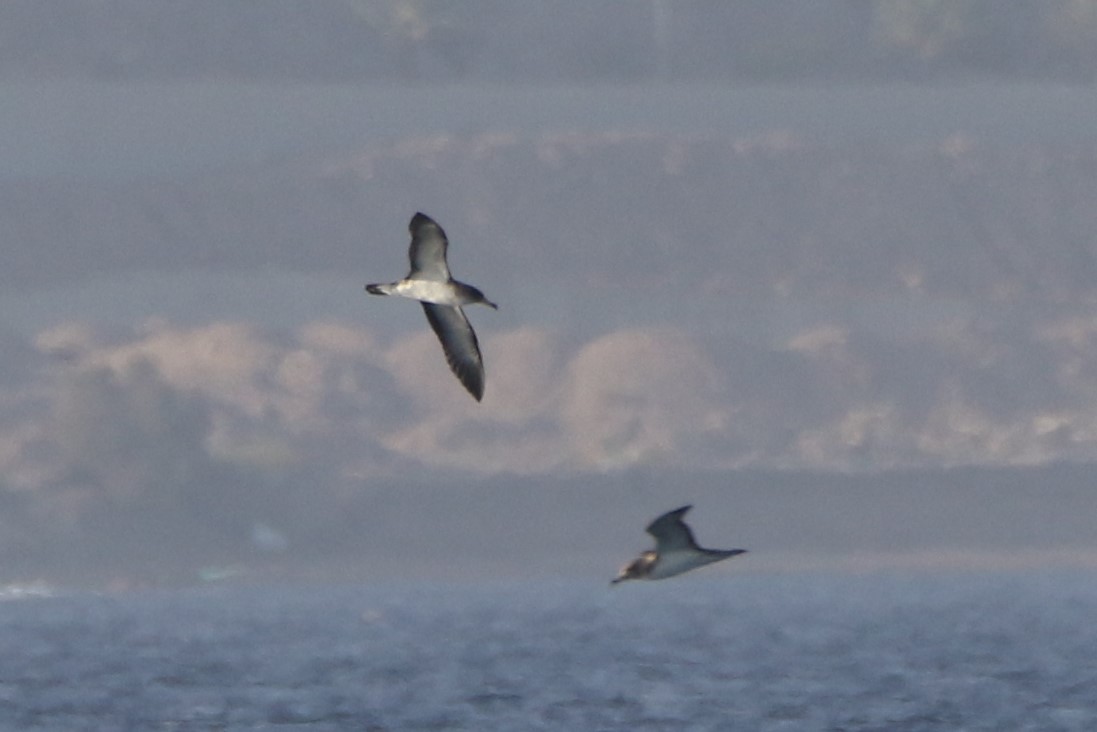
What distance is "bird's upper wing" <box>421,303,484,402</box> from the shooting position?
34625 mm

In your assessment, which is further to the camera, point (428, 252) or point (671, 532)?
point (671, 532)

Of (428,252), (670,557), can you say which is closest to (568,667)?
(670,557)

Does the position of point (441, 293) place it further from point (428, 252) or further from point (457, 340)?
point (457, 340)

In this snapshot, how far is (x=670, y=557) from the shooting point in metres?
37.7

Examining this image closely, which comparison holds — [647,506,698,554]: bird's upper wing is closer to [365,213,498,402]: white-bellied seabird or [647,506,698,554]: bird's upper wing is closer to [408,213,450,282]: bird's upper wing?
→ [365,213,498,402]: white-bellied seabird

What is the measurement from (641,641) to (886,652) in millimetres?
14402

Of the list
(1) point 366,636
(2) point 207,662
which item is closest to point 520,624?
(1) point 366,636

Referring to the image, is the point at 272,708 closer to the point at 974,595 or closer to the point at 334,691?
the point at 334,691

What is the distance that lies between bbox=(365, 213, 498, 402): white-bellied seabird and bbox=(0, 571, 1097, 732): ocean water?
22.5m

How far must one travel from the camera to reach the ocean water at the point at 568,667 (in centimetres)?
5972

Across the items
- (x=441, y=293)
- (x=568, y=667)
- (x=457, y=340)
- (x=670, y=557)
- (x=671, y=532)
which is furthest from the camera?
(x=568, y=667)

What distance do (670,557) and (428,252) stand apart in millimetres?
7179

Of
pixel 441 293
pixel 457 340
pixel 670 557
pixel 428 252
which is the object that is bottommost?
pixel 670 557

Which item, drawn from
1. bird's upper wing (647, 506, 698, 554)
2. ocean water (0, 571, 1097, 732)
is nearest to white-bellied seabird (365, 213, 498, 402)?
bird's upper wing (647, 506, 698, 554)
